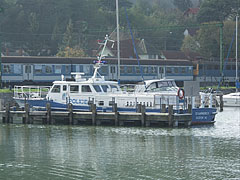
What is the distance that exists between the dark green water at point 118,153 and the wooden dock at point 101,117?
2.18ft

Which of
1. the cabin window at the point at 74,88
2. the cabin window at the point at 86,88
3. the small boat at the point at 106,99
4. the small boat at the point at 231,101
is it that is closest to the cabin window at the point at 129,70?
the small boat at the point at 231,101

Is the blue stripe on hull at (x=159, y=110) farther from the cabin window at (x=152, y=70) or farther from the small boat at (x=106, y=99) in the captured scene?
the cabin window at (x=152, y=70)

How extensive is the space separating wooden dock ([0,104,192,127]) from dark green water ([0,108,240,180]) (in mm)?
665

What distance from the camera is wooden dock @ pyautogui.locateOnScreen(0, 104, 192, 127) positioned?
32.0 meters

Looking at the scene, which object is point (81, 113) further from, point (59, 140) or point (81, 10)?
point (81, 10)

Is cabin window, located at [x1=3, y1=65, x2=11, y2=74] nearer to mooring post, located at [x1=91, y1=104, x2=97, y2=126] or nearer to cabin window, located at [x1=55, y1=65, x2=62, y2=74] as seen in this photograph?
cabin window, located at [x1=55, y1=65, x2=62, y2=74]

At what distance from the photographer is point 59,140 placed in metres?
28.2

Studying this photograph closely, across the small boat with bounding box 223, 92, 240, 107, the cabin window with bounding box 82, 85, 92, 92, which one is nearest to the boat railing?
the cabin window with bounding box 82, 85, 92, 92

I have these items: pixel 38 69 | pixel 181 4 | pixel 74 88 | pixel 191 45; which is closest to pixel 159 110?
pixel 74 88

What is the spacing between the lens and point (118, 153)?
80.2 ft

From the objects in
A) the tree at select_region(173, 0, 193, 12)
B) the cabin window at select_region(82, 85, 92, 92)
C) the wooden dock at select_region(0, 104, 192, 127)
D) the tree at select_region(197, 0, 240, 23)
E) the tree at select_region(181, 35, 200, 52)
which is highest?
the tree at select_region(173, 0, 193, 12)

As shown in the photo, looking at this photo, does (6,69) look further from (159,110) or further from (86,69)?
(159,110)

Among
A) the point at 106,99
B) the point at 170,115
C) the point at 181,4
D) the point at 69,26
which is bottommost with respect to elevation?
the point at 170,115

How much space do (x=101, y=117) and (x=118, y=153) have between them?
8.79 m
